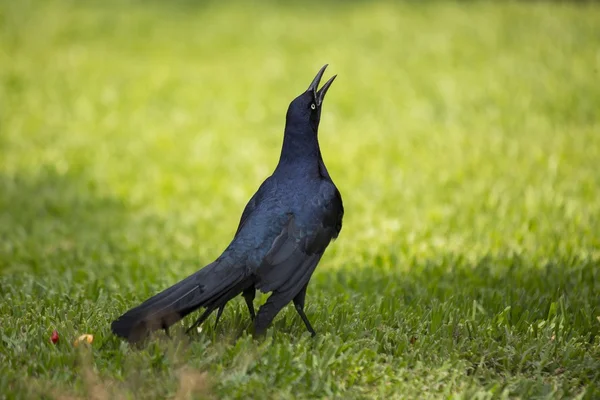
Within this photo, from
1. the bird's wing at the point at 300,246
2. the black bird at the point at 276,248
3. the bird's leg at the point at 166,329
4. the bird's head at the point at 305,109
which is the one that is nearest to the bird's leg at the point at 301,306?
the black bird at the point at 276,248

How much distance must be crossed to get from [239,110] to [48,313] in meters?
8.05

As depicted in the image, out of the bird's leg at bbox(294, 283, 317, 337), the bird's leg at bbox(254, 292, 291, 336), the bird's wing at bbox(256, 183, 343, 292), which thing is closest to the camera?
the bird's leg at bbox(254, 292, 291, 336)

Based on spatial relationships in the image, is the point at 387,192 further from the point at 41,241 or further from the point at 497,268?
the point at 41,241

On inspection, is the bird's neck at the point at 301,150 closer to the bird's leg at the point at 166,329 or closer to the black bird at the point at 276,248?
the black bird at the point at 276,248

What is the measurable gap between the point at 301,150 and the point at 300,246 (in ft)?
2.21

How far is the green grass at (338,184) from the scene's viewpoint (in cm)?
427

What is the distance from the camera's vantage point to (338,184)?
376 inches

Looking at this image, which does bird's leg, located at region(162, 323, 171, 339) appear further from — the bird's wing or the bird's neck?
the bird's neck

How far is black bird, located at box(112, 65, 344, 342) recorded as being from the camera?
402cm

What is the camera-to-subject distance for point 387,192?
29.9 feet

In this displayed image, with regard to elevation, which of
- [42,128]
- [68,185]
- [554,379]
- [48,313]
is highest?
[42,128]

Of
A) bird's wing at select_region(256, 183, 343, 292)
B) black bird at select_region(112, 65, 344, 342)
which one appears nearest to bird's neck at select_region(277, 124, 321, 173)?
black bird at select_region(112, 65, 344, 342)

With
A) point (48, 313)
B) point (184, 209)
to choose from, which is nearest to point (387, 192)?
point (184, 209)

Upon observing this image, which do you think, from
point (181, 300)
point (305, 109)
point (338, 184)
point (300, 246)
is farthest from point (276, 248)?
point (338, 184)
